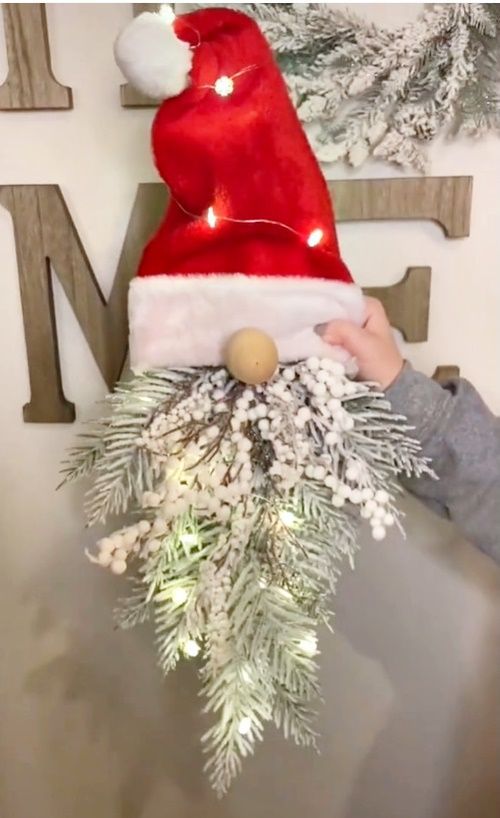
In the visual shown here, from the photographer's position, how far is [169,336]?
609mm

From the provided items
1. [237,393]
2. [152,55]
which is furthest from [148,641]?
[152,55]

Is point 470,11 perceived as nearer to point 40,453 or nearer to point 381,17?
point 381,17

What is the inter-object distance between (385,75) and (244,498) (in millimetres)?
406

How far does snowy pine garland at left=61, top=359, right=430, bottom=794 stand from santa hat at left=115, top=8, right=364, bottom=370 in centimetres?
4

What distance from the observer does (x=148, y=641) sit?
3.01 feet

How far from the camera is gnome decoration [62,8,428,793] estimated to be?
1.90ft

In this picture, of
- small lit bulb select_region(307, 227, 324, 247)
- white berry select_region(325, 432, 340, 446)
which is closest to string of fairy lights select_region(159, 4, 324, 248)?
small lit bulb select_region(307, 227, 324, 247)

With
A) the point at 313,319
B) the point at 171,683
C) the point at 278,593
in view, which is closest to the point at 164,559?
the point at 278,593

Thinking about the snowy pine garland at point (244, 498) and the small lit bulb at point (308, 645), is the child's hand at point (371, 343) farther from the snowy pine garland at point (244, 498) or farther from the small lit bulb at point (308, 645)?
the small lit bulb at point (308, 645)

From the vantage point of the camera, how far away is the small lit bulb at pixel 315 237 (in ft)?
1.97

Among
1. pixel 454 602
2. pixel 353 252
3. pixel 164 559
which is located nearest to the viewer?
pixel 164 559

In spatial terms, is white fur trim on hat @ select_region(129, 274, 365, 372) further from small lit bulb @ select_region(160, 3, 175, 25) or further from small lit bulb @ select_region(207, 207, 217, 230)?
small lit bulb @ select_region(160, 3, 175, 25)

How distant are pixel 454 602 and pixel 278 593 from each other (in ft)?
1.10

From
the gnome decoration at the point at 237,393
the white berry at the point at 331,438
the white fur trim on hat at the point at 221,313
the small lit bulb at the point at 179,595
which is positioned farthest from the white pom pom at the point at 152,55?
the small lit bulb at the point at 179,595
